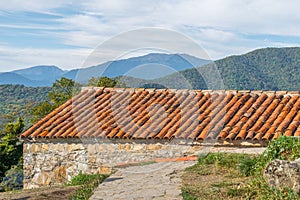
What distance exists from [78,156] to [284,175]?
272 inches

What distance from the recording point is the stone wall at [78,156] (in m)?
10.6

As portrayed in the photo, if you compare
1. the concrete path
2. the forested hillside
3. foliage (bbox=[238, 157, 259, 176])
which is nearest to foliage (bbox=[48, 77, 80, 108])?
the concrete path

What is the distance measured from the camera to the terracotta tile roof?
34.2 feet

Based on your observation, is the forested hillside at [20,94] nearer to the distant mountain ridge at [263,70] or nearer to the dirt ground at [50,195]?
the distant mountain ridge at [263,70]

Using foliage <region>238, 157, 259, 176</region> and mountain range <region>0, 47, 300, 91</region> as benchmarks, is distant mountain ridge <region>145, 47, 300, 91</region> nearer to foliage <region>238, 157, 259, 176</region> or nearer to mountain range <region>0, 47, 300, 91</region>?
mountain range <region>0, 47, 300, 91</region>

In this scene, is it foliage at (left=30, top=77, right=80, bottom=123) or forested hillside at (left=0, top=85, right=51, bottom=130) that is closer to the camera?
foliage at (left=30, top=77, right=80, bottom=123)

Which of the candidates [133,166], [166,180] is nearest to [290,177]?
[166,180]

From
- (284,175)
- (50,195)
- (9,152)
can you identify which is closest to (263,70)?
(9,152)

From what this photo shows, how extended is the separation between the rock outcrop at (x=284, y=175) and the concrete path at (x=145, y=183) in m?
1.27

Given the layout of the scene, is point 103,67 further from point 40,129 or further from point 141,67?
point 40,129

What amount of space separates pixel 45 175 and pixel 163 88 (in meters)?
4.48

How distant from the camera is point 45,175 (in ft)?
38.2

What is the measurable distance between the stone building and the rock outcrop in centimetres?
439

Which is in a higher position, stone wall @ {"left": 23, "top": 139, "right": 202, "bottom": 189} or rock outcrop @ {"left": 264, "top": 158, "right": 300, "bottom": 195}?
rock outcrop @ {"left": 264, "top": 158, "right": 300, "bottom": 195}
